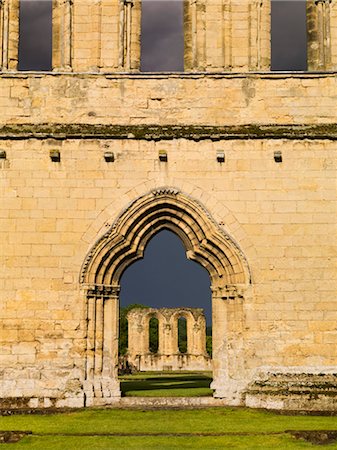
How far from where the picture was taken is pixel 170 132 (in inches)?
537

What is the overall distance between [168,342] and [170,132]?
22838 mm

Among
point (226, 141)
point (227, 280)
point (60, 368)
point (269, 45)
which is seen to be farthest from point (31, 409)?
point (269, 45)

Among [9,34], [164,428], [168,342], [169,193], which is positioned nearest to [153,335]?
[168,342]

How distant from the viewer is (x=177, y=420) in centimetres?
1126

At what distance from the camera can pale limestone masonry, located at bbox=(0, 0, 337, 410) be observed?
1307 centimetres

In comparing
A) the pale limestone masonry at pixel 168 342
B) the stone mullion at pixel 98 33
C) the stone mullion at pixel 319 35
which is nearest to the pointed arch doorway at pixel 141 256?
the stone mullion at pixel 98 33

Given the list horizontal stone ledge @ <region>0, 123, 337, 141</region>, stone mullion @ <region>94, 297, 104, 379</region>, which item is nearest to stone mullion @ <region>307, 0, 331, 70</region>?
horizontal stone ledge @ <region>0, 123, 337, 141</region>

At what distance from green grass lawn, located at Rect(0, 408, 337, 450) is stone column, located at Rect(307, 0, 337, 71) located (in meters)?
6.70

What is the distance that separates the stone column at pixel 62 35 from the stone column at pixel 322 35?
4.66 metres

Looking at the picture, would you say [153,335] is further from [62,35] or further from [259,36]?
[259,36]

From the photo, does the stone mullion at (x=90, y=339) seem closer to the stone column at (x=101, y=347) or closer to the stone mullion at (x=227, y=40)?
the stone column at (x=101, y=347)

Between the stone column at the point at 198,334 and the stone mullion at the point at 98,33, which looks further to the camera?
the stone column at the point at 198,334

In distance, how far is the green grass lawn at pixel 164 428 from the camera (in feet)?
29.9

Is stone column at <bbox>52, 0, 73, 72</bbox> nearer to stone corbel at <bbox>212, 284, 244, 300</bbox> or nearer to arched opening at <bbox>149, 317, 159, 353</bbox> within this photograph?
stone corbel at <bbox>212, 284, 244, 300</bbox>
